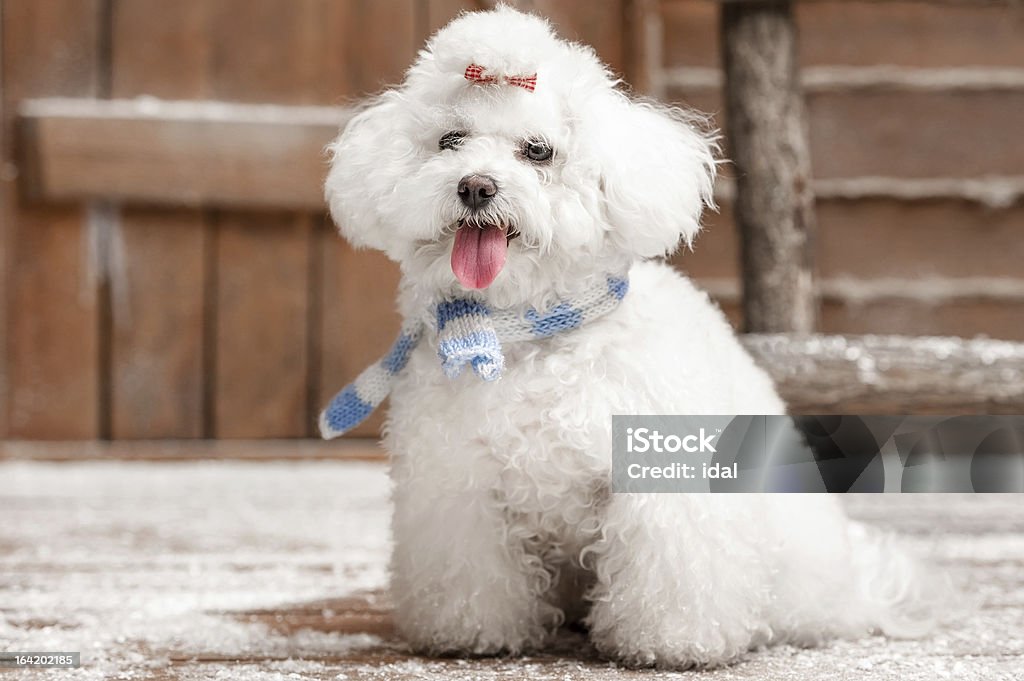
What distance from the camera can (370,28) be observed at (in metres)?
3.20

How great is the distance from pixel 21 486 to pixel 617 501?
78.8 inches

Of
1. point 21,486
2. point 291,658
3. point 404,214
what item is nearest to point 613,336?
point 404,214

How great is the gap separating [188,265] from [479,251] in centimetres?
204

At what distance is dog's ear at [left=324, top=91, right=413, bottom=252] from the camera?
1347mm

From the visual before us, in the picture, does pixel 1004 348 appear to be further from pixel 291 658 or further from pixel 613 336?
pixel 291 658

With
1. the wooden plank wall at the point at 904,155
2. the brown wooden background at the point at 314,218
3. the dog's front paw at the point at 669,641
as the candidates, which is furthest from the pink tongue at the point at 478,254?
the wooden plank wall at the point at 904,155

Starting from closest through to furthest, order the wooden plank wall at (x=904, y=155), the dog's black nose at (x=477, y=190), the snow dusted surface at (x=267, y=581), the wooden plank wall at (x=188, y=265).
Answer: the dog's black nose at (x=477, y=190) → the snow dusted surface at (x=267, y=581) → the wooden plank wall at (x=188, y=265) → the wooden plank wall at (x=904, y=155)

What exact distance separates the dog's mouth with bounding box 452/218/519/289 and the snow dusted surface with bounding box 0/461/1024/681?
423 millimetres

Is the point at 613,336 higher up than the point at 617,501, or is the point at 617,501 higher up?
the point at 613,336

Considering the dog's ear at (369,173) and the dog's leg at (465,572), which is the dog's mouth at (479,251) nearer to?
the dog's ear at (369,173)

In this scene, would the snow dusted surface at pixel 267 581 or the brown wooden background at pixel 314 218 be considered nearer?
the snow dusted surface at pixel 267 581

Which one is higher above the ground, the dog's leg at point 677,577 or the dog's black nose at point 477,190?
the dog's black nose at point 477,190

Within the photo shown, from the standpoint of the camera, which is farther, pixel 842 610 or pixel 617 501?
pixel 842 610

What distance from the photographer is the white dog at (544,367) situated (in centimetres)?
130
